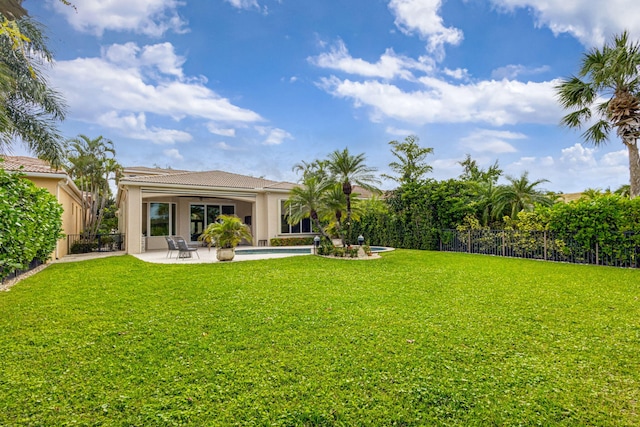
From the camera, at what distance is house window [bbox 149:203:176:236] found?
21953 millimetres

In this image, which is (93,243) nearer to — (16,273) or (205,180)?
(205,180)

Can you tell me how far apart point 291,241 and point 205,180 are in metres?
6.94

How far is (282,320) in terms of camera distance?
221 inches

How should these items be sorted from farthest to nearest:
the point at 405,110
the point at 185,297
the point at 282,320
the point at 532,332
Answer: the point at 405,110 < the point at 185,297 < the point at 282,320 < the point at 532,332

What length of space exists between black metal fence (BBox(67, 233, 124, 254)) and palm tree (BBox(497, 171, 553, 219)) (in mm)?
22510

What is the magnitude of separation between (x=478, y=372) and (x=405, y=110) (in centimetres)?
2007

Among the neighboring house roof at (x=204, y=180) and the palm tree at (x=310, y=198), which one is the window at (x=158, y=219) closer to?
the neighboring house roof at (x=204, y=180)

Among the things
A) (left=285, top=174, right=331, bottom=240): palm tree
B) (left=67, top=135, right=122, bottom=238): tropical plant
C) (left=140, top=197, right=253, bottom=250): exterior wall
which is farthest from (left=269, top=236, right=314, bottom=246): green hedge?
(left=67, top=135, right=122, bottom=238): tropical plant

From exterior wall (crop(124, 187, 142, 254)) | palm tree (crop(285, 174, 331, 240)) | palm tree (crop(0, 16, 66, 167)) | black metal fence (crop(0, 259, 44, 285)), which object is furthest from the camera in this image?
exterior wall (crop(124, 187, 142, 254))

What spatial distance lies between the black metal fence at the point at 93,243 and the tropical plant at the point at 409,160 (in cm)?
2467

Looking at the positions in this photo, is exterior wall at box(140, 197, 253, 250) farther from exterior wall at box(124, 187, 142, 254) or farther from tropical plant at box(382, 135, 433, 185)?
tropical plant at box(382, 135, 433, 185)

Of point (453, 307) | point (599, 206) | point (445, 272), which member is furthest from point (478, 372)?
point (599, 206)

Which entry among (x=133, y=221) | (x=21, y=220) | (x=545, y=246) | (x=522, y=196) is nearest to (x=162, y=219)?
(x=133, y=221)

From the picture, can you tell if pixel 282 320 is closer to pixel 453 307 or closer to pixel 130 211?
pixel 453 307
